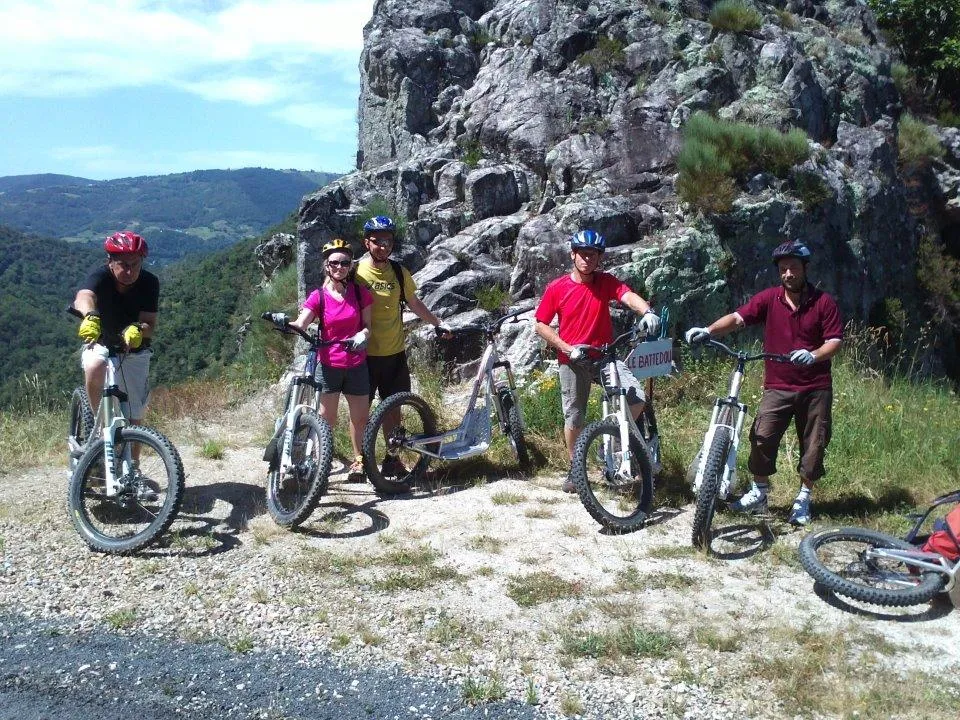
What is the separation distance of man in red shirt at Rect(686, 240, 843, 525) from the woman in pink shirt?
2.49m

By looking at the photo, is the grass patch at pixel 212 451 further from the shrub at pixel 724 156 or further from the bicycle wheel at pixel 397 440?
the shrub at pixel 724 156

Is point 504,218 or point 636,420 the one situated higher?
point 504,218

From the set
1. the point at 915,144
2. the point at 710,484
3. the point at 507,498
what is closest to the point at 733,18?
the point at 915,144

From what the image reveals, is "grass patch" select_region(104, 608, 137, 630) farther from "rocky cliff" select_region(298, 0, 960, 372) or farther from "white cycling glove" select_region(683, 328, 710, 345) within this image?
"rocky cliff" select_region(298, 0, 960, 372)

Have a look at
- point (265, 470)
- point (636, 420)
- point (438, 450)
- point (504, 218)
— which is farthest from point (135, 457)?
point (504, 218)

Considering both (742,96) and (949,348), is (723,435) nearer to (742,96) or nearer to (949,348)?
(742,96)

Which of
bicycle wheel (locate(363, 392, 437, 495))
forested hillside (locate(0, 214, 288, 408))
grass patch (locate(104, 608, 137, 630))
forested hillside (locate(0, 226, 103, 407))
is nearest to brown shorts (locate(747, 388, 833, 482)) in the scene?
bicycle wheel (locate(363, 392, 437, 495))

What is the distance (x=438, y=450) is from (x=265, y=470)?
64.3 inches

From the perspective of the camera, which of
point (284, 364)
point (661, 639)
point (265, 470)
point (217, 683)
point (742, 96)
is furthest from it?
point (742, 96)

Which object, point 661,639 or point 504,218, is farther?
point 504,218

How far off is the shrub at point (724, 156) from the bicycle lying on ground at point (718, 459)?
5.75 metres

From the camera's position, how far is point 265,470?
700cm

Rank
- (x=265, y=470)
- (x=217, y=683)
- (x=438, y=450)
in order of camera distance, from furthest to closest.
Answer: (x=265, y=470), (x=438, y=450), (x=217, y=683)

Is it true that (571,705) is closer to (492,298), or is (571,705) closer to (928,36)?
(492,298)
